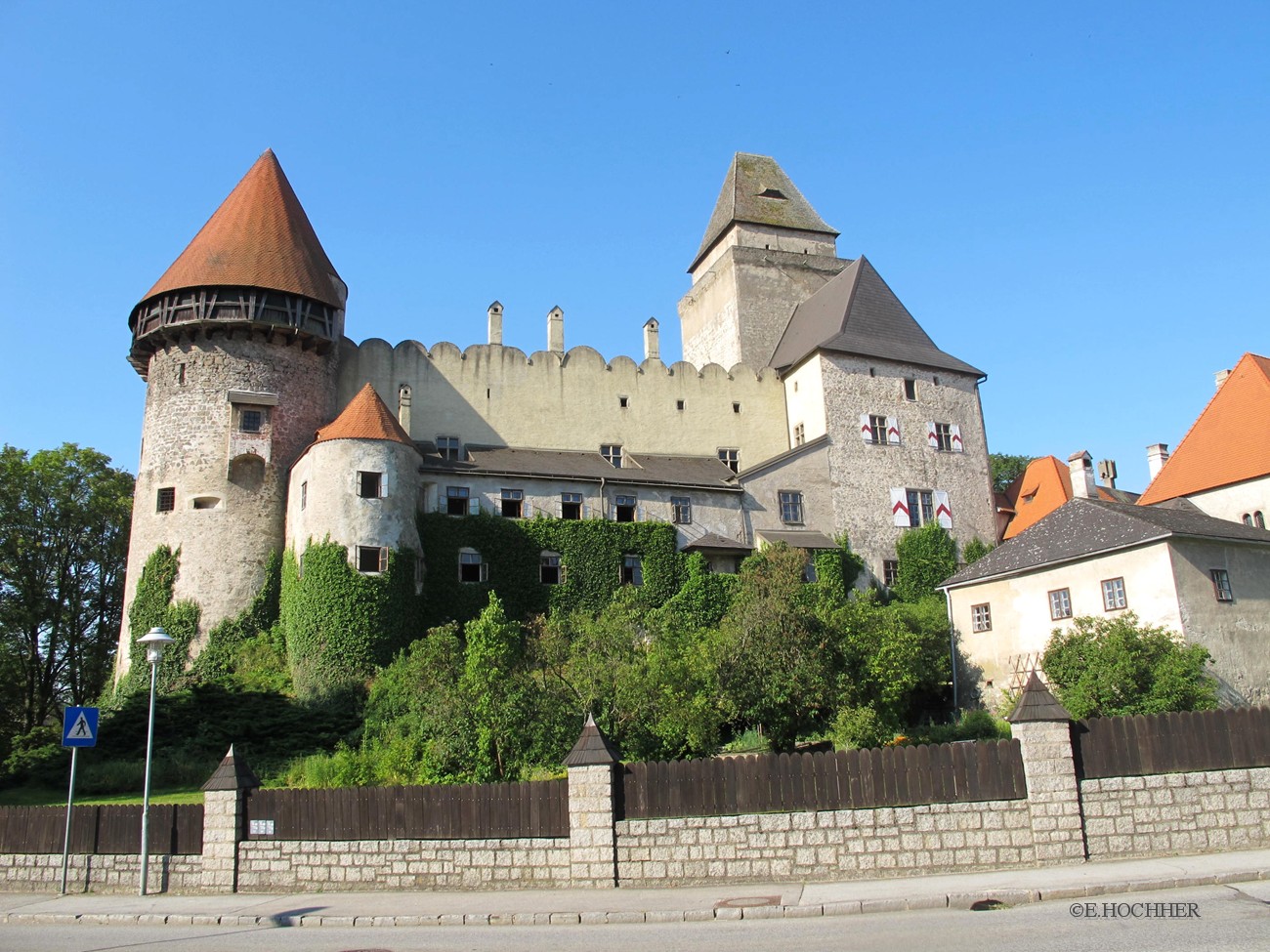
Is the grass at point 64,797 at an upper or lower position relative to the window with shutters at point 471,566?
lower

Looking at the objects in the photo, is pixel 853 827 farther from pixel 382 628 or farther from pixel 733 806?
pixel 382 628

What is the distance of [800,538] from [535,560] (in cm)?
938

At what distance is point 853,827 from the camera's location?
14.7 meters

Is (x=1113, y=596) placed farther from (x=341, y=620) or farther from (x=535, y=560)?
(x=341, y=620)

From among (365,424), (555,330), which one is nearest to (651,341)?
(555,330)

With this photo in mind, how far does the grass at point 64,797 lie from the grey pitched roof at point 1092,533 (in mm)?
21872

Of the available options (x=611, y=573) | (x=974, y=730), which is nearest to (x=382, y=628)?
(x=611, y=573)

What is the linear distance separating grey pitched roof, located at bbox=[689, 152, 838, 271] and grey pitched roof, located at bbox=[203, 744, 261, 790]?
3764cm

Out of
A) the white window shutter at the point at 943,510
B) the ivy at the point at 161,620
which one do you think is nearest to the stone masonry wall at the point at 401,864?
the ivy at the point at 161,620

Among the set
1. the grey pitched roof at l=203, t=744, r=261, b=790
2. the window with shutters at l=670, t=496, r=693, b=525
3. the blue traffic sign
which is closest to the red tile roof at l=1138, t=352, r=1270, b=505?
the window with shutters at l=670, t=496, r=693, b=525

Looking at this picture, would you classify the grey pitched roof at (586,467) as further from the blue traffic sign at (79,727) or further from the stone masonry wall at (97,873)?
the stone masonry wall at (97,873)

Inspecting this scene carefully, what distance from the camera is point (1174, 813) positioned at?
14711 mm

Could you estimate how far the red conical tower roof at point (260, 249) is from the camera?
115ft

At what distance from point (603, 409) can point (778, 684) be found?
20250mm
